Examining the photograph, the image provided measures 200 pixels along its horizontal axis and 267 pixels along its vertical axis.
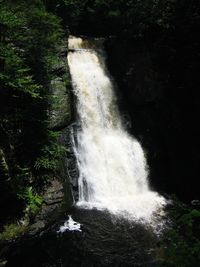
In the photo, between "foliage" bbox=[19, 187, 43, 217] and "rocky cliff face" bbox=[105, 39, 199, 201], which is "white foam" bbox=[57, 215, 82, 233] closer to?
"foliage" bbox=[19, 187, 43, 217]

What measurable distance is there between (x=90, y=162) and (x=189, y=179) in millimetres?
4277

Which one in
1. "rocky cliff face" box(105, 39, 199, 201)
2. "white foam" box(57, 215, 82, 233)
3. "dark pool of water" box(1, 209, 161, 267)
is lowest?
"dark pool of water" box(1, 209, 161, 267)

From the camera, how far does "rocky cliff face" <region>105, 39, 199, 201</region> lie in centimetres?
1387

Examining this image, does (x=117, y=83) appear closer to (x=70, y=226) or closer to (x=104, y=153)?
(x=104, y=153)

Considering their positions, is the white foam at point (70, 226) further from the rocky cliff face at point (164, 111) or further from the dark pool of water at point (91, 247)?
the rocky cliff face at point (164, 111)

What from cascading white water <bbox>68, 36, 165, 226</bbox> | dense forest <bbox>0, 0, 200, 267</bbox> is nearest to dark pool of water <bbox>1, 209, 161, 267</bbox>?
Result: cascading white water <bbox>68, 36, 165, 226</bbox>

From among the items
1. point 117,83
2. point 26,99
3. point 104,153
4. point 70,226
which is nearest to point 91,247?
point 70,226

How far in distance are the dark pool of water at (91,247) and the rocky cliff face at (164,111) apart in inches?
155

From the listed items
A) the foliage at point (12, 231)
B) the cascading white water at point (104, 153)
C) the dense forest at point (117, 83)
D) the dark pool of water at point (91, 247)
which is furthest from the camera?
the cascading white water at point (104, 153)

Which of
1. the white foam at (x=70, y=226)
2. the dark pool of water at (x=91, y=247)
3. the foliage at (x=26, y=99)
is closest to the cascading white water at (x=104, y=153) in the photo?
the dark pool of water at (x=91, y=247)

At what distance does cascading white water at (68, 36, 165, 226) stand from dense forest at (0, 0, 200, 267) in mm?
669

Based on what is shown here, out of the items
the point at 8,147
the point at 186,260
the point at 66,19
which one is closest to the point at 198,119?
the point at 8,147

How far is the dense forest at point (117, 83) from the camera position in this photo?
34.8 ft

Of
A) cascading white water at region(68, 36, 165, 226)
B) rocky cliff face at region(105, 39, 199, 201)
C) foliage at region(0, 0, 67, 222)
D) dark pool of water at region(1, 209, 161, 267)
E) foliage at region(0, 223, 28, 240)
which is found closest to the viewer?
dark pool of water at region(1, 209, 161, 267)
